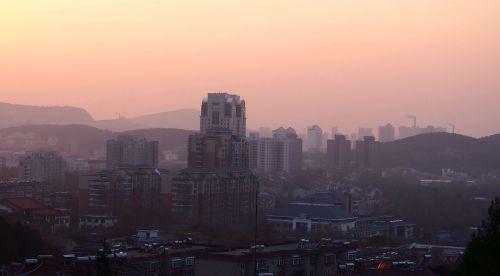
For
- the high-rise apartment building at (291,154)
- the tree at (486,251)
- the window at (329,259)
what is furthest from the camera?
the high-rise apartment building at (291,154)

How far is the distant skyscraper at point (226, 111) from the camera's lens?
89.3 feet

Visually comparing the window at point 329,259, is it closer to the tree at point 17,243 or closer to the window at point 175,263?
the window at point 175,263

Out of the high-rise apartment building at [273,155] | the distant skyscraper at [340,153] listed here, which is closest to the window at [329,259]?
the high-rise apartment building at [273,155]

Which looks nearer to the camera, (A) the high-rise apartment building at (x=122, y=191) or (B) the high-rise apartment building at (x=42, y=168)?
(A) the high-rise apartment building at (x=122, y=191)

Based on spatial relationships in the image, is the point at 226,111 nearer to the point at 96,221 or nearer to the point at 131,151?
the point at 131,151

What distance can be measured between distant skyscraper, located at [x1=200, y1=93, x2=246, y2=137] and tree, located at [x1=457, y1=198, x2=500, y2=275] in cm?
2158

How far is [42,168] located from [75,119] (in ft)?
147

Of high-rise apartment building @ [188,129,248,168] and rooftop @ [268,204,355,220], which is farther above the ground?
high-rise apartment building @ [188,129,248,168]

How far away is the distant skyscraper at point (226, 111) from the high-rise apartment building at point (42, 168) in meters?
4.21

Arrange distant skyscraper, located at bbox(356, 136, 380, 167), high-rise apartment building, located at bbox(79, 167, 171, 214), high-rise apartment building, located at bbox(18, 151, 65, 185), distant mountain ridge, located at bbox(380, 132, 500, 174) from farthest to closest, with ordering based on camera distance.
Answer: distant mountain ridge, located at bbox(380, 132, 500, 174)
distant skyscraper, located at bbox(356, 136, 380, 167)
high-rise apartment building, located at bbox(18, 151, 65, 185)
high-rise apartment building, located at bbox(79, 167, 171, 214)

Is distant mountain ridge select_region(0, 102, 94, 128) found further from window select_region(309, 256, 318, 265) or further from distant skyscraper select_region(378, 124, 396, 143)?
window select_region(309, 256, 318, 265)

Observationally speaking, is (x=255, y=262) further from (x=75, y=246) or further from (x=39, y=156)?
(x=39, y=156)

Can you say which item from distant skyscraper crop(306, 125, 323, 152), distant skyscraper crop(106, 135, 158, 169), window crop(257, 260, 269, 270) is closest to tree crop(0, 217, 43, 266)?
window crop(257, 260, 269, 270)

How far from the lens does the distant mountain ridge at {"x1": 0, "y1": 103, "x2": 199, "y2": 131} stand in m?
64.6
